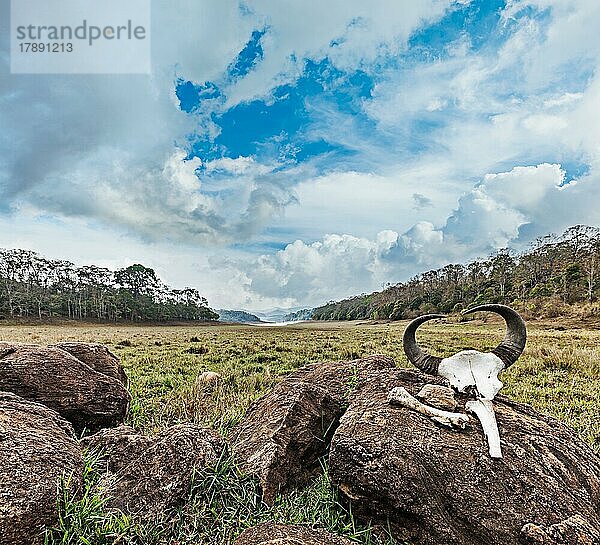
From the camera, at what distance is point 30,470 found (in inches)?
124

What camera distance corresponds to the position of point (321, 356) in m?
17.7

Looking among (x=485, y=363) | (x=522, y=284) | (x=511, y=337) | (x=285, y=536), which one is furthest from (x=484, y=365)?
(x=522, y=284)

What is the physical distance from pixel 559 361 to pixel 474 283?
60.2m

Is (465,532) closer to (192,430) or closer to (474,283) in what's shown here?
(192,430)

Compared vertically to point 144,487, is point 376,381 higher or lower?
higher

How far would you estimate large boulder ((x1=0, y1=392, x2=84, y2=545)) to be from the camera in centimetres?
288

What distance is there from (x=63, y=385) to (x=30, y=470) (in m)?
2.57

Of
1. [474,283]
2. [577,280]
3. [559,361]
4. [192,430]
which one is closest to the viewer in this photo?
[192,430]

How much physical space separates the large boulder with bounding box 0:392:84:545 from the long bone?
2.92m

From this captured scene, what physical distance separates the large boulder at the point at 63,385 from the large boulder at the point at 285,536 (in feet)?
12.0

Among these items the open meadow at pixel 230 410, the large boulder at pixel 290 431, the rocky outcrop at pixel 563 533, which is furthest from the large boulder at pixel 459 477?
the large boulder at pixel 290 431

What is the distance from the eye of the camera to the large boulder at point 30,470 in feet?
9.44

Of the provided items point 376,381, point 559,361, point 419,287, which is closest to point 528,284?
point 419,287

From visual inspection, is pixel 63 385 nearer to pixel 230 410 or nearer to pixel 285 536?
pixel 230 410
